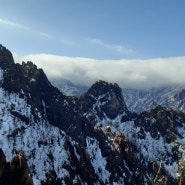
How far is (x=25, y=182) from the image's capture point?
11500cm

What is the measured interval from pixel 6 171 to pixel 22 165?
17.0 ft

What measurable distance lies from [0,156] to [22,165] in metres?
7.20

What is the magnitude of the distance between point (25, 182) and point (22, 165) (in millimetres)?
6073

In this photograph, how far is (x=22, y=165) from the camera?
119000 mm

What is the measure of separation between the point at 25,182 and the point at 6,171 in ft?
25.8

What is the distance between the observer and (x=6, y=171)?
119 meters

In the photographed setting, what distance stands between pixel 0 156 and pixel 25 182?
37.1 feet

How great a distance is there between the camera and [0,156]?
11819 cm

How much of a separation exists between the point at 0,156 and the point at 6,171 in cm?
501
